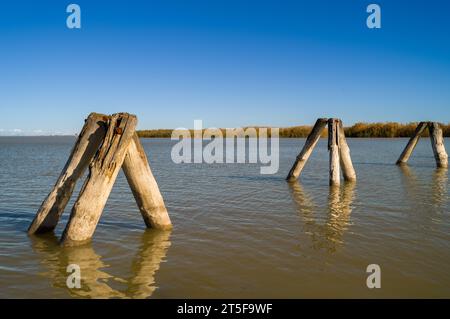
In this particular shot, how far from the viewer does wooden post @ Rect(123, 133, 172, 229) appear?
234 inches

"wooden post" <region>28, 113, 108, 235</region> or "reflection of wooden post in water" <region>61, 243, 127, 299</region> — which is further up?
"wooden post" <region>28, 113, 108, 235</region>

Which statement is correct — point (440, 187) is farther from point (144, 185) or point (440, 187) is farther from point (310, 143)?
point (144, 185)

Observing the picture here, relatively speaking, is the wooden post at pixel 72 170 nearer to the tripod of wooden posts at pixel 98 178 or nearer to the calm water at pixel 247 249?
the tripod of wooden posts at pixel 98 178

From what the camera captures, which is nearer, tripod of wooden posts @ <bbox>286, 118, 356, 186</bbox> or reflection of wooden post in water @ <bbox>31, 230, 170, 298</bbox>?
reflection of wooden post in water @ <bbox>31, 230, 170, 298</bbox>

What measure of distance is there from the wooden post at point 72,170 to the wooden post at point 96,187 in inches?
18.4

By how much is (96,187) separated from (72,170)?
2.83ft

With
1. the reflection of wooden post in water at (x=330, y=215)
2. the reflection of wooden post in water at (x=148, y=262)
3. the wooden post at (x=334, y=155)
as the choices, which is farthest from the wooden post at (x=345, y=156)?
the reflection of wooden post in water at (x=148, y=262)

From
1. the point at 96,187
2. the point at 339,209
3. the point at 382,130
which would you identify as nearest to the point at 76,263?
the point at 96,187

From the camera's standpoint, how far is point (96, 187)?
17.9 feet

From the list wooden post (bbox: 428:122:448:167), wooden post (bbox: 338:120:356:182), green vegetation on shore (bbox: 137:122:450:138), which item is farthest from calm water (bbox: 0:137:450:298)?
green vegetation on shore (bbox: 137:122:450:138)

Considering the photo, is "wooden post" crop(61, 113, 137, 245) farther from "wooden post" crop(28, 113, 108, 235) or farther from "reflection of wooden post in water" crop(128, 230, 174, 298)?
"reflection of wooden post in water" crop(128, 230, 174, 298)

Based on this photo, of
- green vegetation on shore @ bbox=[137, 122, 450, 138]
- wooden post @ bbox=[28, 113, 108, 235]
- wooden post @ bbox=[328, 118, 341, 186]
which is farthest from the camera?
green vegetation on shore @ bbox=[137, 122, 450, 138]

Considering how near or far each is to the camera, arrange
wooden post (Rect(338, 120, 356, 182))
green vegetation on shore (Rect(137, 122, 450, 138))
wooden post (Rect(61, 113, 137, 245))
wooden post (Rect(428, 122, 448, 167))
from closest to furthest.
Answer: wooden post (Rect(61, 113, 137, 245)) < wooden post (Rect(338, 120, 356, 182)) < wooden post (Rect(428, 122, 448, 167)) < green vegetation on shore (Rect(137, 122, 450, 138))
